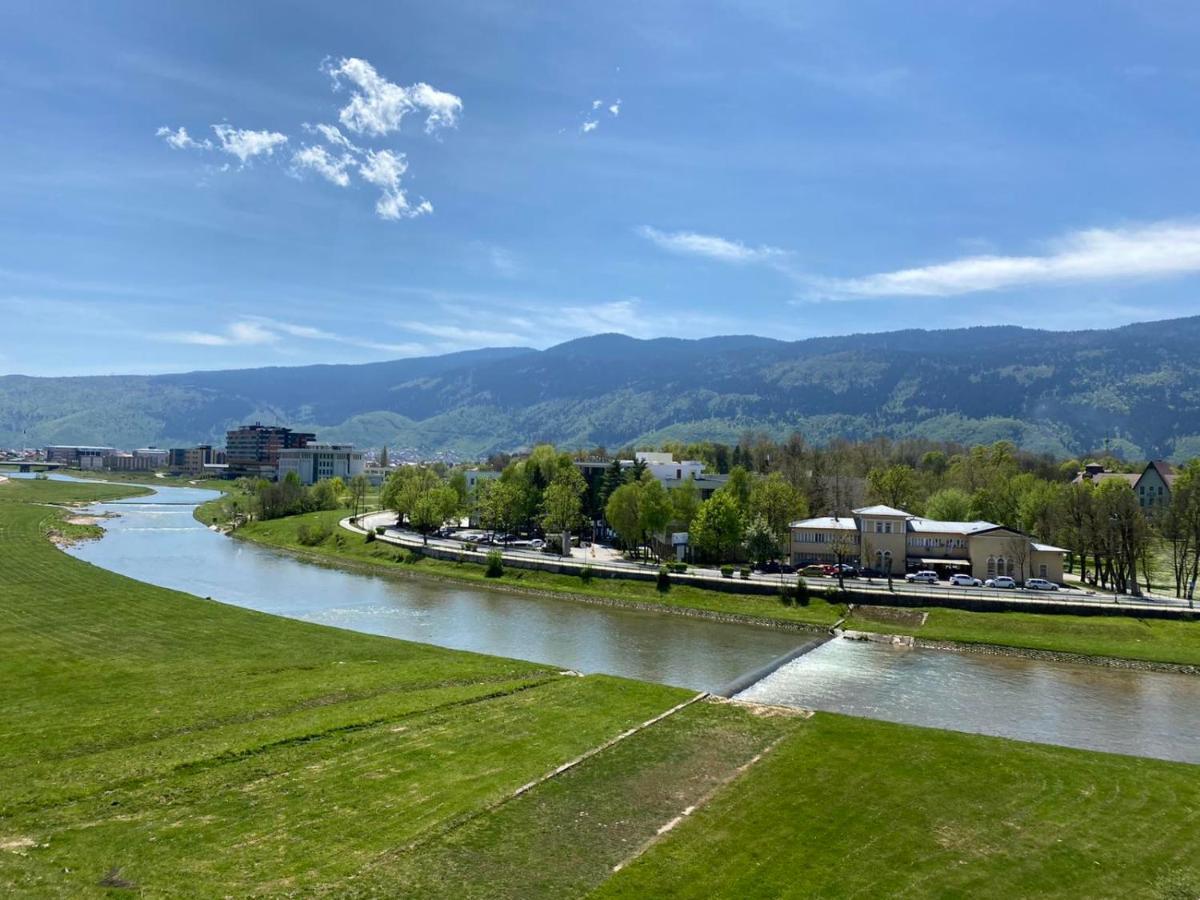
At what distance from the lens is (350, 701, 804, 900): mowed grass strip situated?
16094mm

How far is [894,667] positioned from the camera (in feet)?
137

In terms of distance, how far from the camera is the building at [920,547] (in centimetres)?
6219

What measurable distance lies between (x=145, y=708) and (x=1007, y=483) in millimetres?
91406

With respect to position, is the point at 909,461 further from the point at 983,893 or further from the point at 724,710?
the point at 983,893

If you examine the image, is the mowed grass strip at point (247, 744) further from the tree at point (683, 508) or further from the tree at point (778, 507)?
the tree at point (778, 507)

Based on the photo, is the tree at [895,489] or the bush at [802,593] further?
the tree at [895,489]

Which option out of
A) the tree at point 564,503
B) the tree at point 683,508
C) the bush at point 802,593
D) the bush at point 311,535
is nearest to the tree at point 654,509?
the tree at point 683,508

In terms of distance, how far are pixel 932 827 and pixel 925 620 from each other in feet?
113

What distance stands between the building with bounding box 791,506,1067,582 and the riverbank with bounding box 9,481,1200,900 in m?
39.6

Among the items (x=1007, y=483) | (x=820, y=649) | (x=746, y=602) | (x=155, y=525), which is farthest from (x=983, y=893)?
(x=155, y=525)

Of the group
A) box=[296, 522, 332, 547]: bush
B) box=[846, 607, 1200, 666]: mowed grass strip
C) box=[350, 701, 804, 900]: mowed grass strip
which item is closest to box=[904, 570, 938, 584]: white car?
box=[846, 607, 1200, 666]: mowed grass strip

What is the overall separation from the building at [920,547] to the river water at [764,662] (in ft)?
63.2

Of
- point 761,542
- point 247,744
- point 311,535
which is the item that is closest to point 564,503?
point 761,542

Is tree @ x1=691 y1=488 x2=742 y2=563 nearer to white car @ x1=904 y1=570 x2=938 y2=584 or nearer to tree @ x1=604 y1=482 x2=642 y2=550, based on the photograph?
tree @ x1=604 y1=482 x2=642 y2=550
